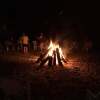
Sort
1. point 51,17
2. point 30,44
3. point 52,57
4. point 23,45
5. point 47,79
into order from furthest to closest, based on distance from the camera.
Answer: point 51,17, point 30,44, point 23,45, point 52,57, point 47,79

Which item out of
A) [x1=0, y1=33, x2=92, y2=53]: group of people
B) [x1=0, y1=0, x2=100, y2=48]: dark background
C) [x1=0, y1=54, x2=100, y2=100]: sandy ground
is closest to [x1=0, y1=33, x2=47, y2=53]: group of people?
[x1=0, y1=33, x2=92, y2=53]: group of people

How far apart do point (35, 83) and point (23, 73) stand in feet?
8.41

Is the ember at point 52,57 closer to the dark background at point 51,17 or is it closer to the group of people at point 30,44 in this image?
the group of people at point 30,44

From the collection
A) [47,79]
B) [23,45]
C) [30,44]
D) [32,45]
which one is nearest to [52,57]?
[47,79]

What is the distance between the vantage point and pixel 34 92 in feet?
54.3

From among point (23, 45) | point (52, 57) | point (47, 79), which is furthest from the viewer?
point (23, 45)

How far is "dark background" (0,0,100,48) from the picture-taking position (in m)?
40.4

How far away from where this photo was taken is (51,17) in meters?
41.3

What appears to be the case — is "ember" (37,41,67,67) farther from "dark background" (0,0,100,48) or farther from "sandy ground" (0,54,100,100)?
"dark background" (0,0,100,48)

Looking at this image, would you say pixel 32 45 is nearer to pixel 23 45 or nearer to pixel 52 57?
pixel 23 45

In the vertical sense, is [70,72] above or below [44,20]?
below

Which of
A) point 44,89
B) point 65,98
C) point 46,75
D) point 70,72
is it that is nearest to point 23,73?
point 46,75

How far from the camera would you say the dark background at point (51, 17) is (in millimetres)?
40406

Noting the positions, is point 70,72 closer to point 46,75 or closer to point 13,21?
point 46,75
